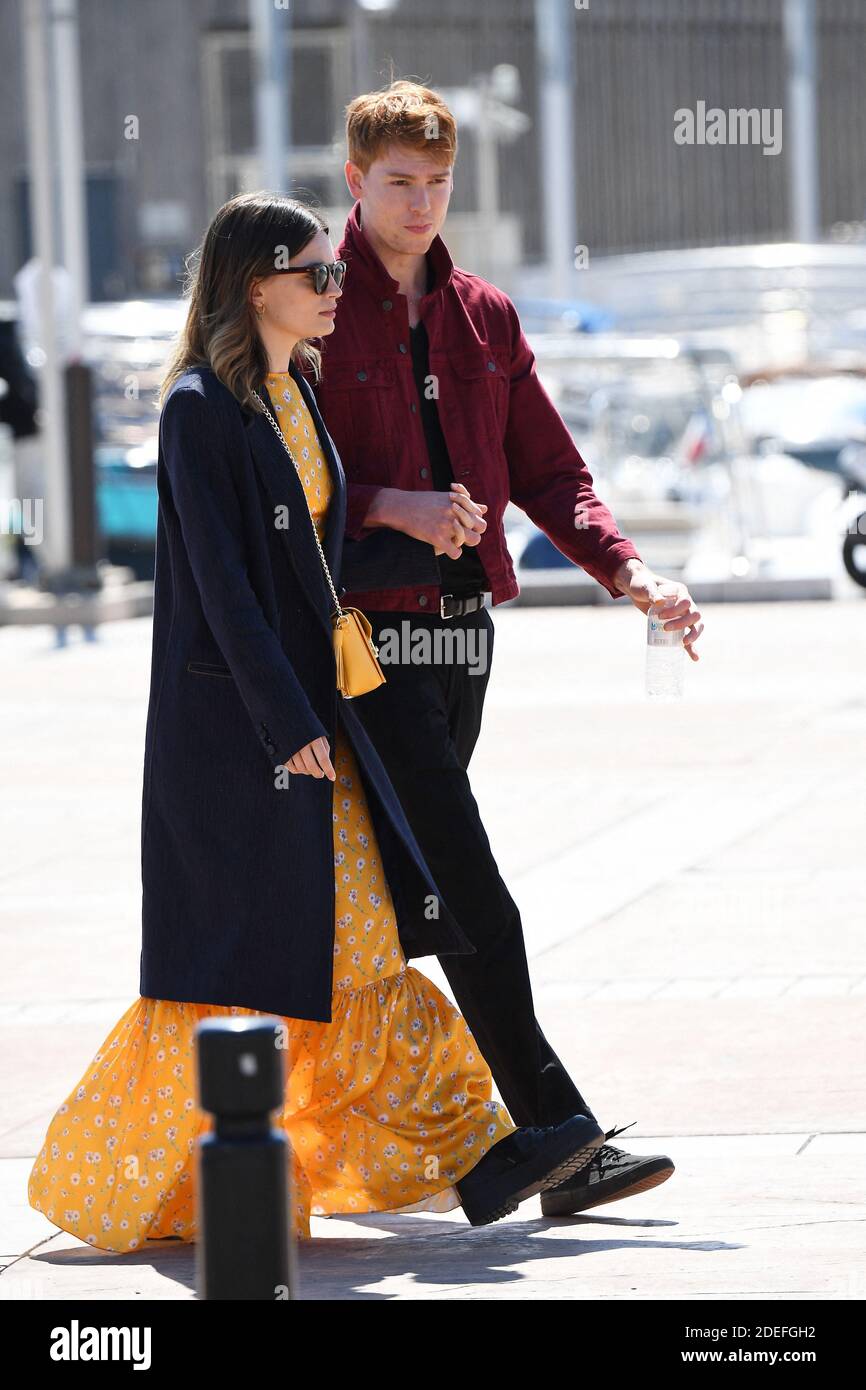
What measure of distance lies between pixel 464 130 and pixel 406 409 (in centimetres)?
3134

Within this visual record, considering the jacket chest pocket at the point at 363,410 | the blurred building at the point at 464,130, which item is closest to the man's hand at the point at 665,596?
the jacket chest pocket at the point at 363,410

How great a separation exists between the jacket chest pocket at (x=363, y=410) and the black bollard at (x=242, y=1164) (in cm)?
195

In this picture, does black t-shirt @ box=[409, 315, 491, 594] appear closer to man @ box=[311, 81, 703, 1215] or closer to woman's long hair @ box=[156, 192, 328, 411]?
man @ box=[311, 81, 703, 1215]

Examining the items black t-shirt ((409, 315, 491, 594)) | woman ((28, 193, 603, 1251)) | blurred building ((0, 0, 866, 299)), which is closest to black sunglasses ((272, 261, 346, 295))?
woman ((28, 193, 603, 1251))

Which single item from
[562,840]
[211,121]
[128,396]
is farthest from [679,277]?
[562,840]

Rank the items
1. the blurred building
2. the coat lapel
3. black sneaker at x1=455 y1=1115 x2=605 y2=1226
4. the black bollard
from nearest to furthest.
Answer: the black bollard
the coat lapel
black sneaker at x1=455 y1=1115 x2=605 y2=1226
the blurred building

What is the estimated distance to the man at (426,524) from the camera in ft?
13.6

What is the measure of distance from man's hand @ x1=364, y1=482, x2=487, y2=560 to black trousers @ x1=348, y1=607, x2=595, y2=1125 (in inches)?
7.0

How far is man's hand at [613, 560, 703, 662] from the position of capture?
4.20 meters

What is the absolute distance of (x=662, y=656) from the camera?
14.1ft

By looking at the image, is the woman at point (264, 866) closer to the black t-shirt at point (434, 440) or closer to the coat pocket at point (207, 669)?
the coat pocket at point (207, 669)

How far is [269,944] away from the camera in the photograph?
3.98 m

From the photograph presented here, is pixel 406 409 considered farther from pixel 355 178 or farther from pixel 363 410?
pixel 355 178
